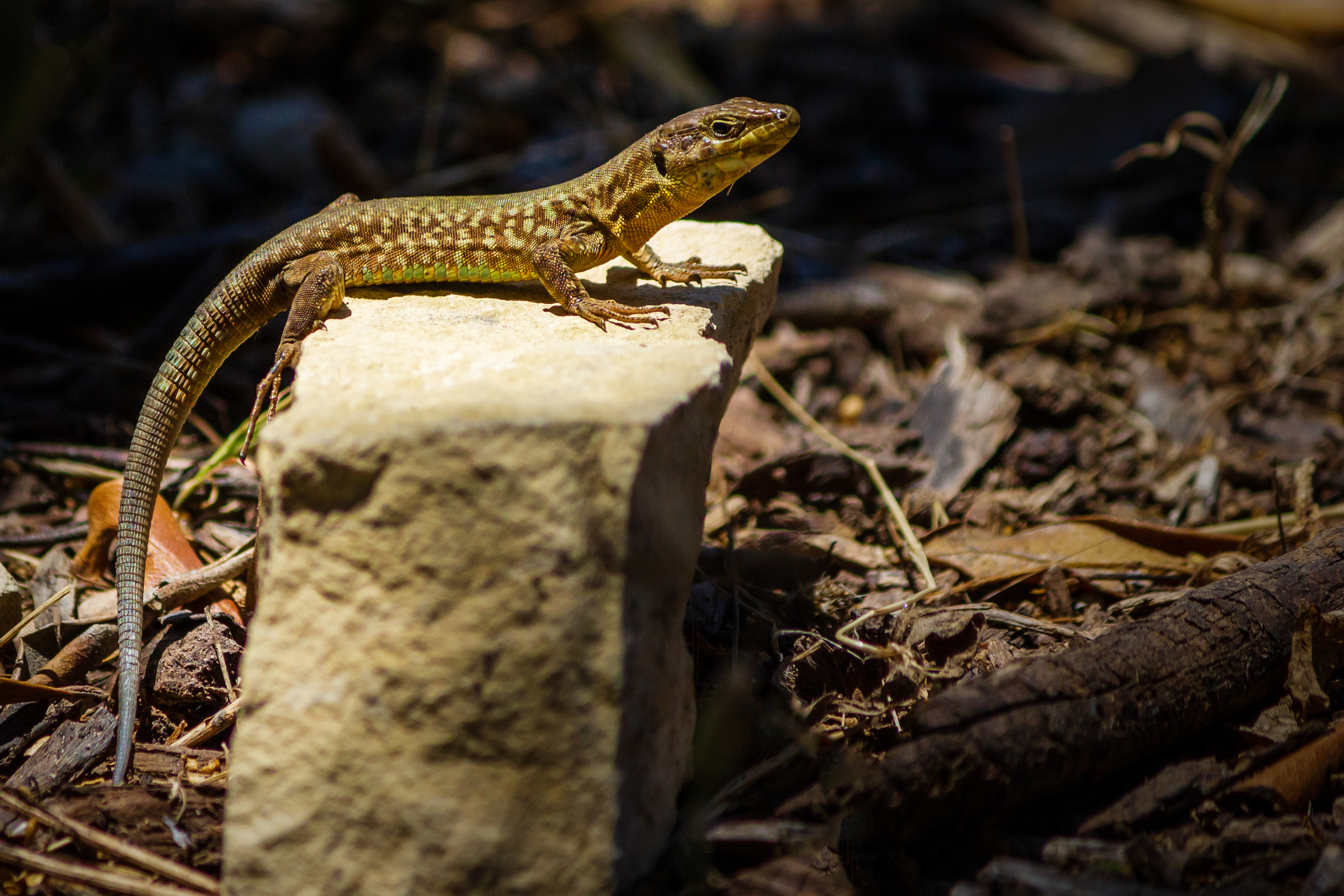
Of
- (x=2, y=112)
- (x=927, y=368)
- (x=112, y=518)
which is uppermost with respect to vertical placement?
(x=2, y=112)

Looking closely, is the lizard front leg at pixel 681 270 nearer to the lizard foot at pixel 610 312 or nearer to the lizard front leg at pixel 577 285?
the lizard front leg at pixel 577 285

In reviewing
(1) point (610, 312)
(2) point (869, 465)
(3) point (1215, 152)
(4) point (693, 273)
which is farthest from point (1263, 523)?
(1) point (610, 312)

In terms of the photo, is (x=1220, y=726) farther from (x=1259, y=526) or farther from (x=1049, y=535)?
(x=1259, y=526)

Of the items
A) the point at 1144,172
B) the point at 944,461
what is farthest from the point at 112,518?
the point at 1144,172

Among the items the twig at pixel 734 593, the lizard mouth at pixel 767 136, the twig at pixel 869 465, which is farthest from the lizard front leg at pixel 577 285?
the twig at pixel 869 465

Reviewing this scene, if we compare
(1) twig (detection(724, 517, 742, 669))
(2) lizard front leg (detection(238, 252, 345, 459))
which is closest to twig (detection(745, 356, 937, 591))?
(1) twig (detection(724, 517, 742, 669))

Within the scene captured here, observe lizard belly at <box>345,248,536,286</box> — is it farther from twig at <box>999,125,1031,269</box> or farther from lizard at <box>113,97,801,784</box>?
twig at <box>999,125,1031,269</box>

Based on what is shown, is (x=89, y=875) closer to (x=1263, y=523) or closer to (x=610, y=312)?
(x=610, y=312)

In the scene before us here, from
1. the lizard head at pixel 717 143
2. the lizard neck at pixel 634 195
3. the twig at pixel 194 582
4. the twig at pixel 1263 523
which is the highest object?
the lizard head at pixel 717 143
